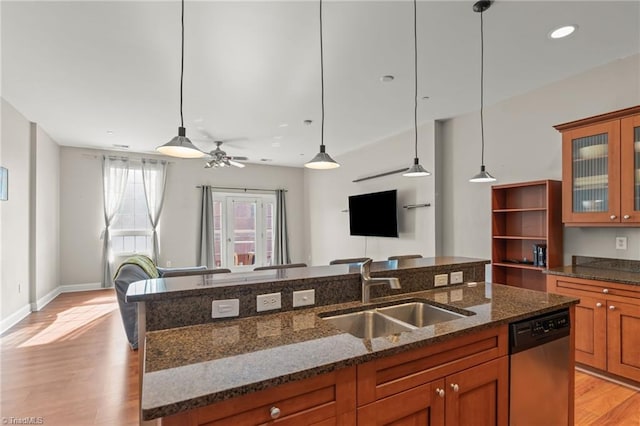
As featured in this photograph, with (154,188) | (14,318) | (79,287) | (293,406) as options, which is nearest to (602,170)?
(293,406)

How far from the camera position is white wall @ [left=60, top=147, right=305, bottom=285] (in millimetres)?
6297

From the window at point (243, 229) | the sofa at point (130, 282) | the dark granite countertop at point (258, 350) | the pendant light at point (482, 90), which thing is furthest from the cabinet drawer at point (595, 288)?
the window at point (243, 229)

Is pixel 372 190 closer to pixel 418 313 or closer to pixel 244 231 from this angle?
pixel 244 231

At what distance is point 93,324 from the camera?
429 cm

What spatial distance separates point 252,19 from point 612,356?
12.9 ft

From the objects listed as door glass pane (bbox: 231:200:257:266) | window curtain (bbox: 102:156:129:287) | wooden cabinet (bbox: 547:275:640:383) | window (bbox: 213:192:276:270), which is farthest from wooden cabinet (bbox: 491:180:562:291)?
window curtain (bbox: 102:156:129:287)

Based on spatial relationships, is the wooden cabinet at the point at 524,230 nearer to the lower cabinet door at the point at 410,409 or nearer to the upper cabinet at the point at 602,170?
the upper cabinet at the point at 602,170

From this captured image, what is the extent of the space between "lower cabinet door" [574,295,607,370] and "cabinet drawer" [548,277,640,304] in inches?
2.4

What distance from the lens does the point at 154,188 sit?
22.7 ft

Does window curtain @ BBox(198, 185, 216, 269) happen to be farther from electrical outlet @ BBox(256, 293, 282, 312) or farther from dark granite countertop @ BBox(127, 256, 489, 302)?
electrical outlet @ BBox(256, 293, 282, 312)

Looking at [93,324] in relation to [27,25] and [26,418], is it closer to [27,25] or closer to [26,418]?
[26,418]

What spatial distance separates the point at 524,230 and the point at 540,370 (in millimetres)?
2483

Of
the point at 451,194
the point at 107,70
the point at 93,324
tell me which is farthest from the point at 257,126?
the point at 93,324

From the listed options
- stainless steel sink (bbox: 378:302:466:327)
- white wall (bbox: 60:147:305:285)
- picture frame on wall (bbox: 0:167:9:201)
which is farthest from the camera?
white wall (bbox: 60:147:305:285)
